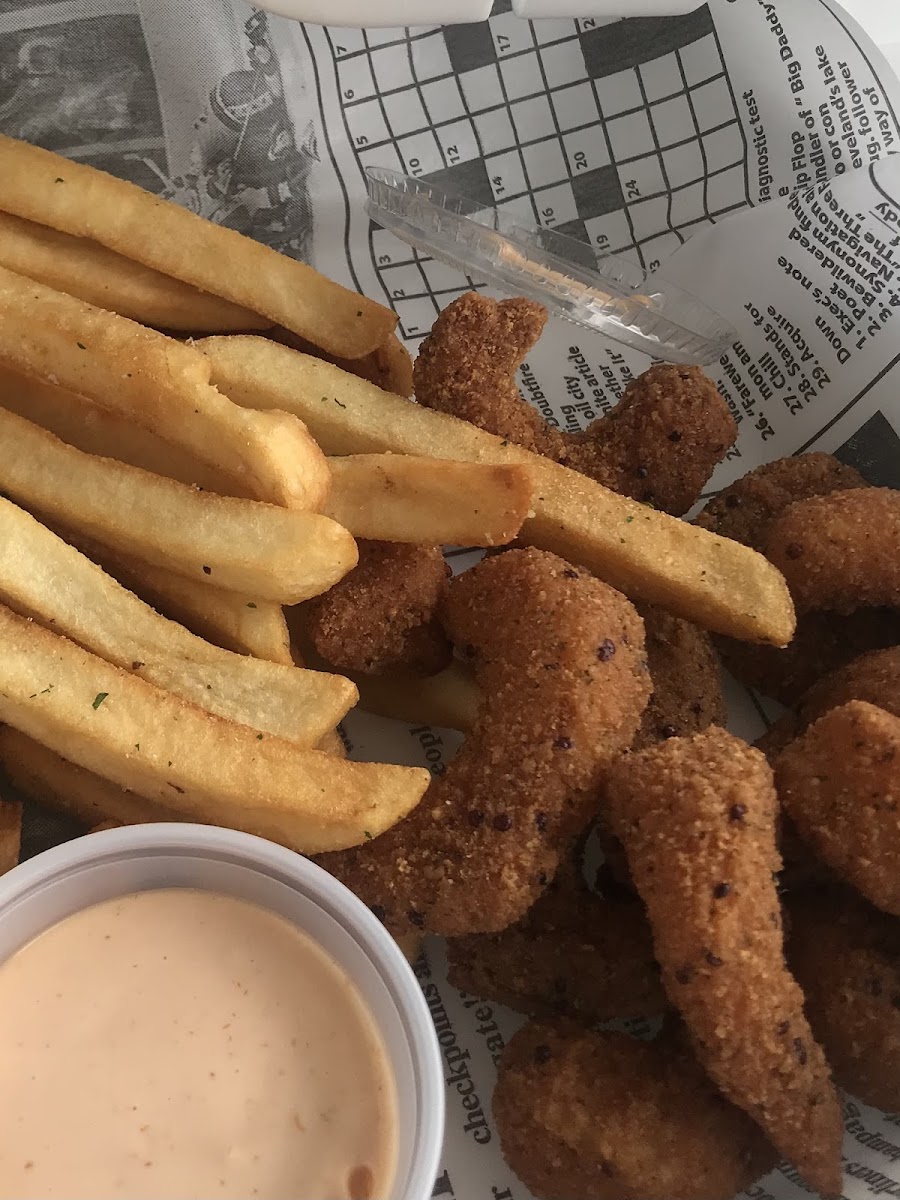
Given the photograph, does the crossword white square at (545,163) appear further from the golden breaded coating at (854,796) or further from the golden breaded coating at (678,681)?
the golden breaded coating at (854,796)

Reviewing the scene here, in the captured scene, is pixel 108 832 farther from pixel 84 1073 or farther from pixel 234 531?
pixel 234 531

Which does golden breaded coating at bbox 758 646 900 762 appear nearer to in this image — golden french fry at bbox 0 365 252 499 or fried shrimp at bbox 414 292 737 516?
fried shrimp at bbox 414 292 737 516

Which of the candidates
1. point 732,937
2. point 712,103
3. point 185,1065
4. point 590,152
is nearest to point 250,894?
point 185,1065

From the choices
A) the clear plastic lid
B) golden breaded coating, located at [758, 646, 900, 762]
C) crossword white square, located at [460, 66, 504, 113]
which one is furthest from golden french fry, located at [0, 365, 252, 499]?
crossword white square, located at [460, 66, 504, 113]

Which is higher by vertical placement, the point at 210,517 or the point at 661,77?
the point at 661,77

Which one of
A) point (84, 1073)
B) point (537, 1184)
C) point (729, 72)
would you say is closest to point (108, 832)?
point (84, 1073)

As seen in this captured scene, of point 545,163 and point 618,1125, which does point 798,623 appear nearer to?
point 618,1125

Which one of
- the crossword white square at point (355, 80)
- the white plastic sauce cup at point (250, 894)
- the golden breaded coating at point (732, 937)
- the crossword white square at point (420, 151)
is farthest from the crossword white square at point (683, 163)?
the white plastic sauce cup at point (250, 894)

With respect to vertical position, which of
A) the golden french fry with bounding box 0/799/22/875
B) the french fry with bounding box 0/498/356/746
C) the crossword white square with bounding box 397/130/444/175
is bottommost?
the golden french fry with bounding box 0/799/22/875
